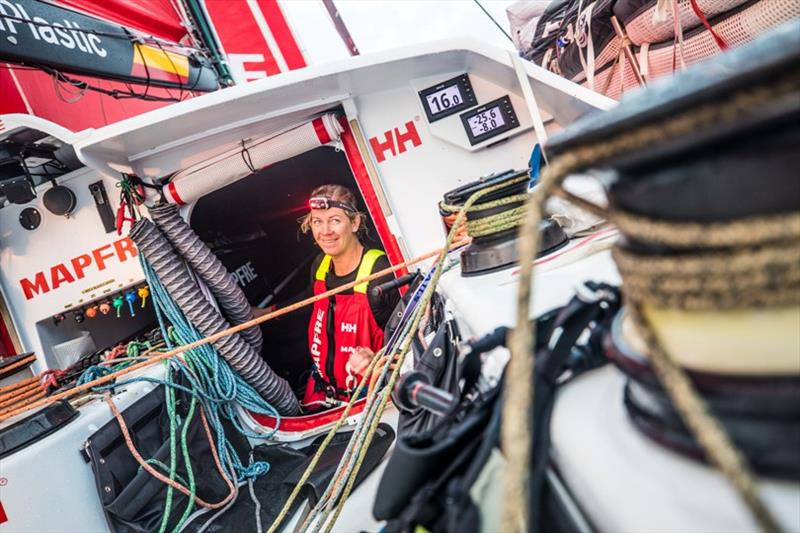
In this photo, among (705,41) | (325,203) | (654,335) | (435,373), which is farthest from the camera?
(325,203)

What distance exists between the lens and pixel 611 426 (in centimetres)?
49

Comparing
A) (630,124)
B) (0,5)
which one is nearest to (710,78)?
(630,124)

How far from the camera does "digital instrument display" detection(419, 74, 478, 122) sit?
254 cm

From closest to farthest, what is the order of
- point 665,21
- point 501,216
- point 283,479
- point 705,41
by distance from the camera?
point 501,216 → point 283,479 → point 705,41 → point 665,21

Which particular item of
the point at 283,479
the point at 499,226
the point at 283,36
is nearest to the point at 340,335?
the point at 283,479

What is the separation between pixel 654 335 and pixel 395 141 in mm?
2471

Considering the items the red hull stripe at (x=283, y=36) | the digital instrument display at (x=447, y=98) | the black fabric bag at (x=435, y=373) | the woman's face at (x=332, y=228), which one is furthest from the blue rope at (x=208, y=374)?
the red hull stripe at (x=283, y=36)

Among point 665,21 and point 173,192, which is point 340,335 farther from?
point 665,21

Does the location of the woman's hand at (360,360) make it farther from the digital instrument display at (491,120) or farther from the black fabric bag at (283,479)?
the digital instrument display at (491,120)

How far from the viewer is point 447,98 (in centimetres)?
255

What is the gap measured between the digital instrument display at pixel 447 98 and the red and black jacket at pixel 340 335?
1199mm

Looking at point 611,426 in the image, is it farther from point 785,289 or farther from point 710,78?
point 710,78

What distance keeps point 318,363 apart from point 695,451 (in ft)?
10.1

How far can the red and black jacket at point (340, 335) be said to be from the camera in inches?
Answer: 126
